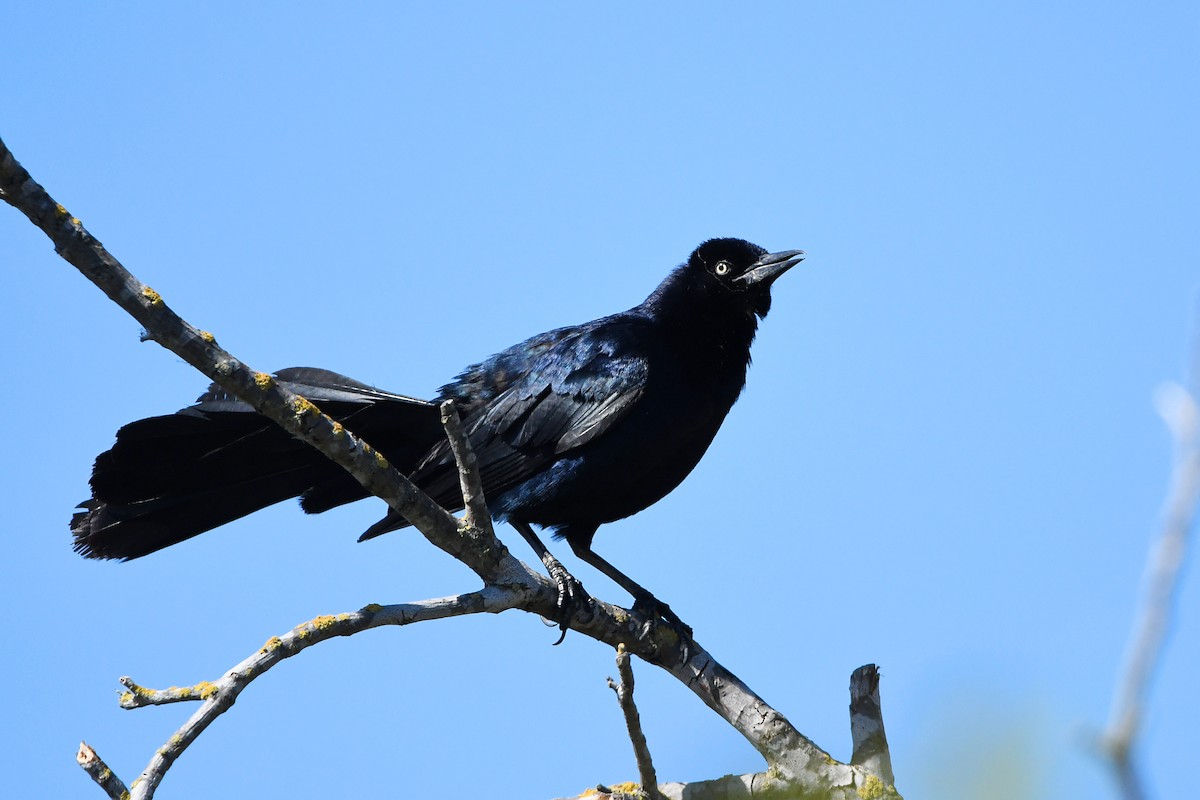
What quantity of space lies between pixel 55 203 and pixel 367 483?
145cm

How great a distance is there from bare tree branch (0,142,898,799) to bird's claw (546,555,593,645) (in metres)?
0.07

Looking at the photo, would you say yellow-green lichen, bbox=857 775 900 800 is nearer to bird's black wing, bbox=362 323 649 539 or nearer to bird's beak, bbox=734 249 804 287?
bird's black wing, bbox=362 323 649 539

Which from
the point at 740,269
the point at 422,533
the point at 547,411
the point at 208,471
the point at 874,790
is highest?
the point at 740,269

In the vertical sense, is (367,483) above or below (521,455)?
below

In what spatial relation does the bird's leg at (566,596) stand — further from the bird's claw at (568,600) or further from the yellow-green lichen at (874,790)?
the yellow-green lichen at (874,790)

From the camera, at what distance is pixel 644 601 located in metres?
6.12

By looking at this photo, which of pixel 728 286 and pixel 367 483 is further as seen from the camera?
pixel 728 286

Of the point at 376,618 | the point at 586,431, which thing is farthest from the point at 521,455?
the point at 376,618

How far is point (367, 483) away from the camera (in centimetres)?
440

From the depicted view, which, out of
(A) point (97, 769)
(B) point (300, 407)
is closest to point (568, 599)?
(B) point (300, 407)

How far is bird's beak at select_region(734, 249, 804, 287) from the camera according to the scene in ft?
24.2

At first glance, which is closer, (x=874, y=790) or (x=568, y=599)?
(x=874, y=790)

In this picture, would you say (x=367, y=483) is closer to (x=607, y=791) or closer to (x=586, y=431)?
(x=607, y=791)

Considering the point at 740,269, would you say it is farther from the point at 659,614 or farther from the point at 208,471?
the point at 208,471
